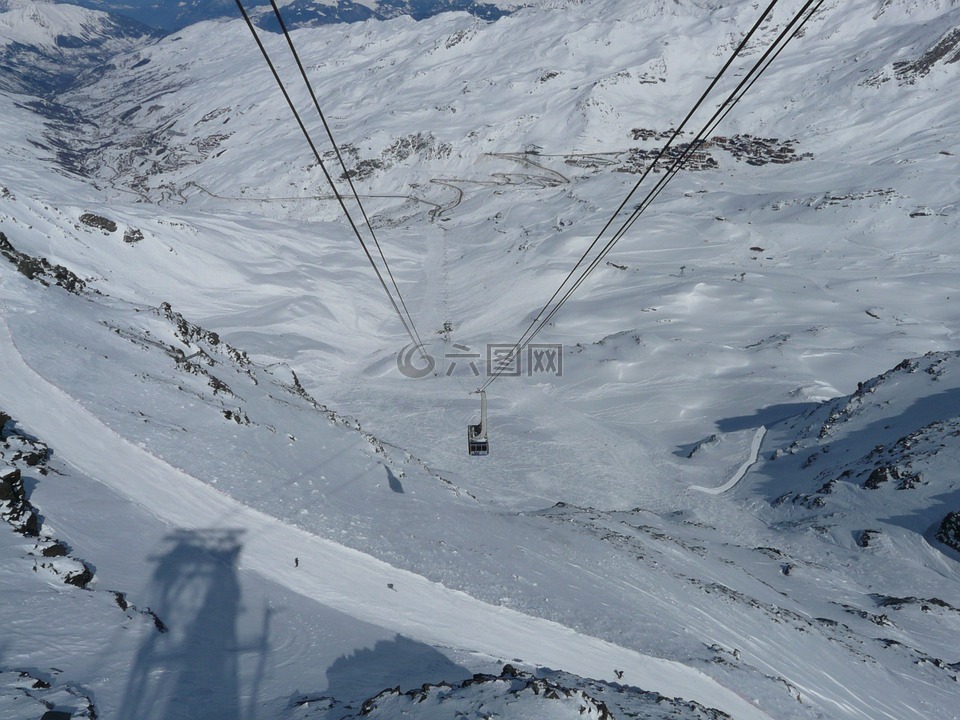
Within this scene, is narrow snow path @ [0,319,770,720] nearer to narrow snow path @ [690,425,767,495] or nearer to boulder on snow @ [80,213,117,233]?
narrow snow path @ [690,425,767,495]

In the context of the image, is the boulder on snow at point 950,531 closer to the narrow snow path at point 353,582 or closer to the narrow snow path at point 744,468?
the narrow snow path at point 744,468

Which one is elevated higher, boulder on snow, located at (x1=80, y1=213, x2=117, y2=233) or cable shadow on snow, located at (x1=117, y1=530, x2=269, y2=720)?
boulder on snow, located at (x1=80, y1=213, x2=117, y2=233)

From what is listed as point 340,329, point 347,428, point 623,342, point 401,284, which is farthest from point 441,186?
point 347,428

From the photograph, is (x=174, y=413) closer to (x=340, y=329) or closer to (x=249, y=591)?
(x=249, y=591)

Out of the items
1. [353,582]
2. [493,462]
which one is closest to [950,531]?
[493,462]

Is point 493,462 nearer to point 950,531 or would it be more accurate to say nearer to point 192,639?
point 950,531

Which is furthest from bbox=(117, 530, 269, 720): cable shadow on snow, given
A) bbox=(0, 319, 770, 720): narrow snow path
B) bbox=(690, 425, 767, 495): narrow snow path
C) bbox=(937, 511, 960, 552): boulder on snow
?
bbox=(937, 511, 960, 552): boulder on snow
